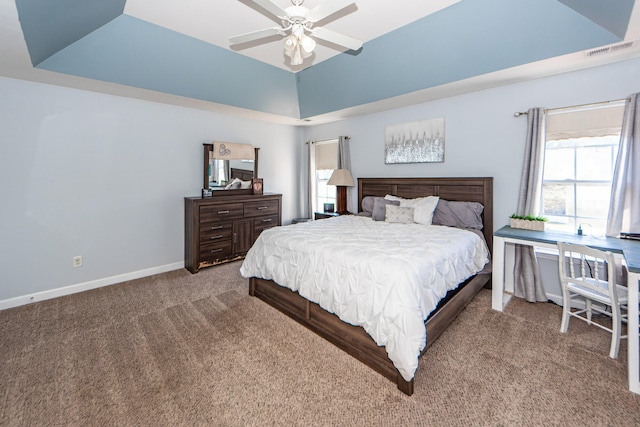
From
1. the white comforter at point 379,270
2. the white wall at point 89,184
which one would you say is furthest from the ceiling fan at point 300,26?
the white wall at point 89,184

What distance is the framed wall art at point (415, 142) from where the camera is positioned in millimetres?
3857

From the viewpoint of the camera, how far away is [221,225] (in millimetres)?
4215

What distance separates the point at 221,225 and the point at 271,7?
3.07 m

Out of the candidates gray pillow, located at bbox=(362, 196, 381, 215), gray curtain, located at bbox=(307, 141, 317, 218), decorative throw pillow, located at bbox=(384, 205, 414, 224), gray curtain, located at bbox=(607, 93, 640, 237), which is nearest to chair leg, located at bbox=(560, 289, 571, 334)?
gray curtain, located at bbox=(607, 93, 640, 237)

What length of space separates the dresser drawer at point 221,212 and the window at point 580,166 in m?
4.12

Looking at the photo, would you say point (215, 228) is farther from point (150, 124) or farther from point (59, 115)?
point (59, 115)

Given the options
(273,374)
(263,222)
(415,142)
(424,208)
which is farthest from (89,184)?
(415,142)

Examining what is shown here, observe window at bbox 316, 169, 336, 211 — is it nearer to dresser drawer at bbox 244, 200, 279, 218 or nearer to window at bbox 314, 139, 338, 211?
window at bbox 314, 139, 338, 211

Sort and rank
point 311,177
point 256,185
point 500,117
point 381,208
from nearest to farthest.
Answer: point 500,117 < point 381,208 < point 256,185 < point 311,177

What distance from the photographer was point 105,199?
3.56 meters

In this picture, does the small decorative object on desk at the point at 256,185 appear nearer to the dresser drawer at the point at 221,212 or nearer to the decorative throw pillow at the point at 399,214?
the dresser drawer at the point at 221,212

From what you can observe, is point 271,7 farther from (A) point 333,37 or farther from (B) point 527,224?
(B) point 527,224

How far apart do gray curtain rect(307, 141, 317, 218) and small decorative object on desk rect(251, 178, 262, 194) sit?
117 cm

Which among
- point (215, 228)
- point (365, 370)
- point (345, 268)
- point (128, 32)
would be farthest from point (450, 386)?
point (128, 32)
